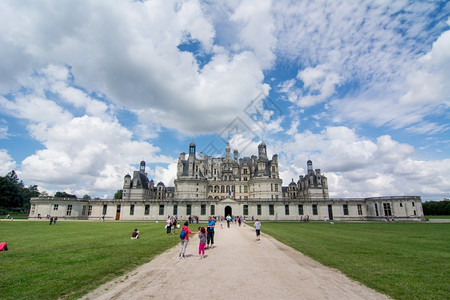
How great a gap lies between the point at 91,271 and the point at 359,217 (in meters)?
67.9

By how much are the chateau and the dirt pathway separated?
5104cm

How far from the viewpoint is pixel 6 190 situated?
71000 millimetres

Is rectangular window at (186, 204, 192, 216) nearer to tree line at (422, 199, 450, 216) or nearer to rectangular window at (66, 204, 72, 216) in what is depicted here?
rectangular window at (66, 204, 72, 216)

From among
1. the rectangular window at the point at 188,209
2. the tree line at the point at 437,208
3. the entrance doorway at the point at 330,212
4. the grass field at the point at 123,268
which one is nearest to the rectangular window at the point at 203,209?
the rectangular window at the point at 188,209

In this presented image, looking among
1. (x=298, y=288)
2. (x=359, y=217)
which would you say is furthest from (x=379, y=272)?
(x=359, y=217)

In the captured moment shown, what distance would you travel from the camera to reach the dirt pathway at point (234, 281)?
7.57 metres

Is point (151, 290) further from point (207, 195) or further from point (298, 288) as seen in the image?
point (207, 195)

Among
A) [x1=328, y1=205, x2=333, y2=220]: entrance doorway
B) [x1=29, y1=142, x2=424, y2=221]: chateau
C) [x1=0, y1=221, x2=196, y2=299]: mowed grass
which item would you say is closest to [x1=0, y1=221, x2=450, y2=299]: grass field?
[x1=0, y1=221, x2=196, y2=299]: mowed grass

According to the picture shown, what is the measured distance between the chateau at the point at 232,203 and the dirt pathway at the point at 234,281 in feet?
167

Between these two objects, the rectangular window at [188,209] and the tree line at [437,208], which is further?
the tree line at [437,208]

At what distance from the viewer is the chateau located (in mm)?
60719

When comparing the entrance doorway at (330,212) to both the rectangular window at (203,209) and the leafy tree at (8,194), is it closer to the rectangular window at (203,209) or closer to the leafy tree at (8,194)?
the rectangular window at (203,209)

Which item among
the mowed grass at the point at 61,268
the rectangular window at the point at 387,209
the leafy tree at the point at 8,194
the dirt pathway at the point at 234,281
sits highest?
the leafy tree at the point at 8,194

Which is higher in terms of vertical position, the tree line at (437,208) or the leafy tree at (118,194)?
the leafy tree at (118,194)
